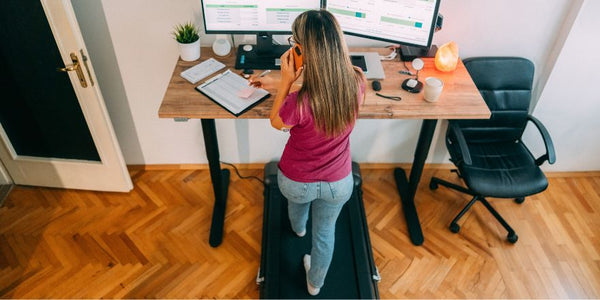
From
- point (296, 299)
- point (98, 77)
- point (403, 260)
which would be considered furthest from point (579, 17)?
point (98, 77)

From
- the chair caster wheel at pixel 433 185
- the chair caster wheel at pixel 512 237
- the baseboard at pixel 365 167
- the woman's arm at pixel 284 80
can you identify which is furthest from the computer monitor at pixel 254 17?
the chair caster wheel at pixel 512 237

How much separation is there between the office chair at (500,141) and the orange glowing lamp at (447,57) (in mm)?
219

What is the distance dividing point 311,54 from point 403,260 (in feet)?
5.12

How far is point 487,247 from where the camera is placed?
8.72 feet

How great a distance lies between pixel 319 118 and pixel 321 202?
1.60 feet

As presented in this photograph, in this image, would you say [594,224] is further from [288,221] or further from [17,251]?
[17,251]

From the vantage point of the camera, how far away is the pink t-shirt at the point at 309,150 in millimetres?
1575

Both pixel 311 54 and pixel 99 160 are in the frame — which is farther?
pixel 99 160

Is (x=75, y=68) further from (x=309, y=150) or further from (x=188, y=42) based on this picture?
(x=309, y=150)

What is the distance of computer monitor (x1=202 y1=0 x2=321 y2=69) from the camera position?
2219mm

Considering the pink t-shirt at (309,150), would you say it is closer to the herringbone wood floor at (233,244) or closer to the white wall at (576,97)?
the herringbone wood floor at (233,244)

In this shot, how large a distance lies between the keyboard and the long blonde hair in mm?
827

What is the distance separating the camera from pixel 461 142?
7.91 feet

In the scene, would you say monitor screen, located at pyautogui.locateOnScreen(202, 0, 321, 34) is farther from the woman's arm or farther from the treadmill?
the treadmill
